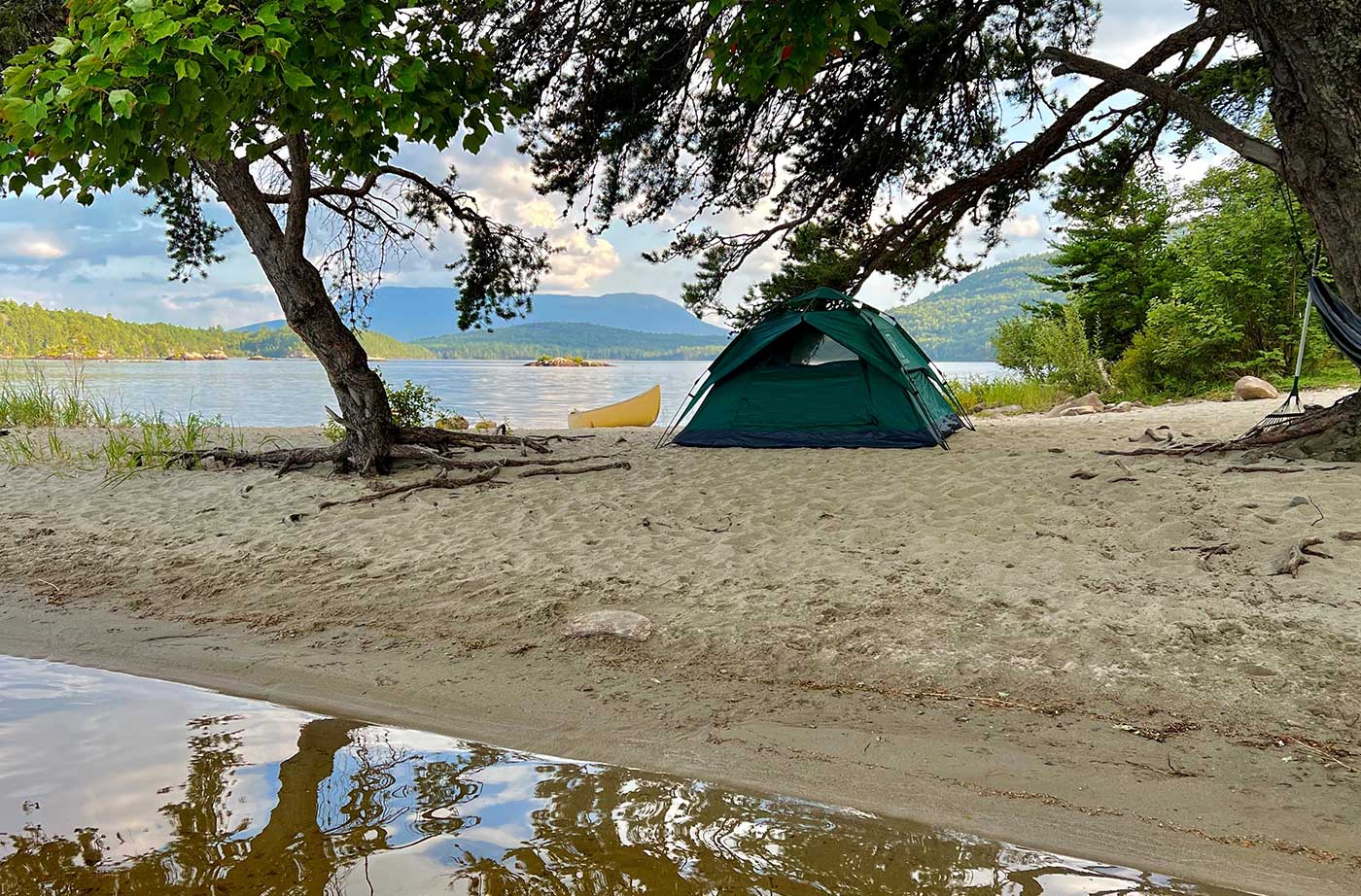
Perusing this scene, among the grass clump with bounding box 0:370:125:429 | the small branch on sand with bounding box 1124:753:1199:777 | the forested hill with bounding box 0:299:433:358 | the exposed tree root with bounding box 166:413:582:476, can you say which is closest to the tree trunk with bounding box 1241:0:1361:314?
the small branch on sand with bounding box 1124:753:1199:777

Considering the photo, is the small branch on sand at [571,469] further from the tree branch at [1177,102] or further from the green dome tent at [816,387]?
the tree branch at [1177,102]

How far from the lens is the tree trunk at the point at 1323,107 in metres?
6.10

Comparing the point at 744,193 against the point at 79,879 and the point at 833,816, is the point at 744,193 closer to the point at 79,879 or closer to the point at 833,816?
the point at 833,816

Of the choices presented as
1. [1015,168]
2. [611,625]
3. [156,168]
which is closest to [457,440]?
[156,168]

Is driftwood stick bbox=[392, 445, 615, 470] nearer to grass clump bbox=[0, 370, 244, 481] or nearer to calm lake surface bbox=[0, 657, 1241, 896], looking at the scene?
grass clump bbox=[0, 370, 244, 481]

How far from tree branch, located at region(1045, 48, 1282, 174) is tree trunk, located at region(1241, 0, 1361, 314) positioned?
0.34 metres

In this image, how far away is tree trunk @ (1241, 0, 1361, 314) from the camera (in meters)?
6.10

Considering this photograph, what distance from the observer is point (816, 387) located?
9578mm

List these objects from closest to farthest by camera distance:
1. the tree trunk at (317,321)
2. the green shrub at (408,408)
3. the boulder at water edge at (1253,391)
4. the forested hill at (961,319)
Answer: the tree trunk at (317,321)
the green shrub at (408,408)
the boulder at water edge at (1253,391)
the forested hill at (961,319)

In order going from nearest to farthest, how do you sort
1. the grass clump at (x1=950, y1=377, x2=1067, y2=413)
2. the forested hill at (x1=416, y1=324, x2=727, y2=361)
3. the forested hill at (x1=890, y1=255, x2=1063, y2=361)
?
the grass clump at (x1=950, y1=377, x2=1067, y2=413), the forested hill at (x1=890, y1=255, x2=1063, y2=361), the forested hill at (x1=416, y1=324, x2=727, y2=361)

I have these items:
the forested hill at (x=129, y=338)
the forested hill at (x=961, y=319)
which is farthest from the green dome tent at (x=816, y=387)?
the forested hill at (x=961, y=319)

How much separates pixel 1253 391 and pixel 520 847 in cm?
1443

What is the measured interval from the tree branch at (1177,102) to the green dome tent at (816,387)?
3.22 meters

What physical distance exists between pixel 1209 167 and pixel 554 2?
18.8m
